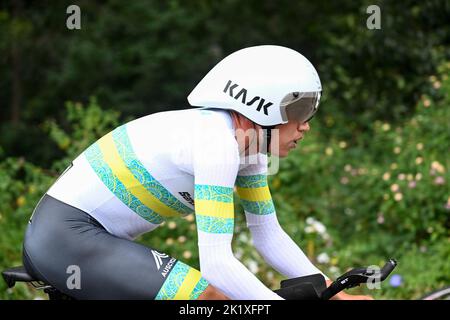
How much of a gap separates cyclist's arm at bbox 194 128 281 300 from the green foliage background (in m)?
2.21

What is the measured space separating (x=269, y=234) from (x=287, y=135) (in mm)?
411

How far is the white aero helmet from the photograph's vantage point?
8.25 ft

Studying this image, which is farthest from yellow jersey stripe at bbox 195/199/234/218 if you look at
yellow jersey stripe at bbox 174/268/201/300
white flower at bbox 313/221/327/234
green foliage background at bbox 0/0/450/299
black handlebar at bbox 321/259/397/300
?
white flower at bbox 313/221/327/234

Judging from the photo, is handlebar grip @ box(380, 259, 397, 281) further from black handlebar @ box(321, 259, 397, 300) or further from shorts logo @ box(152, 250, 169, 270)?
shorts logo @ box(152, 250, 169, 270)

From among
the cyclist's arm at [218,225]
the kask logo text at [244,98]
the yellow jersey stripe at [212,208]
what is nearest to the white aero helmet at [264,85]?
the kask logo text at [244,98]

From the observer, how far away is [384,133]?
21.0ft

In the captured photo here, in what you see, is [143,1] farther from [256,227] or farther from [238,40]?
[256,227]

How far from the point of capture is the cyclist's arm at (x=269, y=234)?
9.34 ft

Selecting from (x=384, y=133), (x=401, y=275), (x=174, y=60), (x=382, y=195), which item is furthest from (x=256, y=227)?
(x=174, y=60)

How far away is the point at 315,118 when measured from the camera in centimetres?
718

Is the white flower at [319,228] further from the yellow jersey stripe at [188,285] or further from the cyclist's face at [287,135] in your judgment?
the yellow jersey stripe at [188,285]

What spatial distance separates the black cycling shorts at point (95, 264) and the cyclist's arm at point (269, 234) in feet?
1.33

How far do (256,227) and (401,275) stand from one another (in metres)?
2.27

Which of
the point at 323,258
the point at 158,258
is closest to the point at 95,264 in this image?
the point at 158,258
